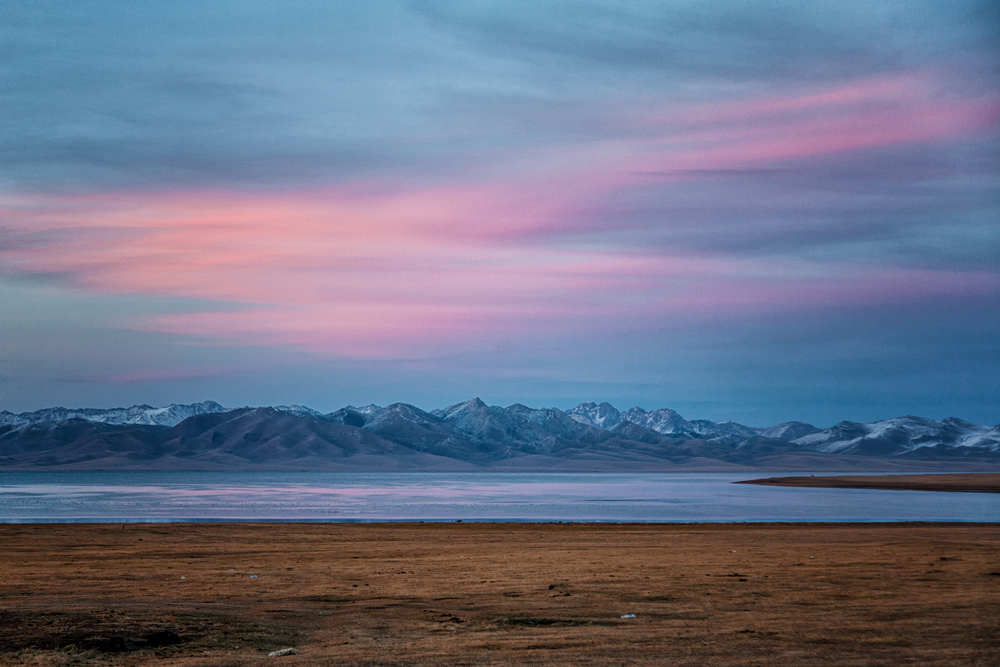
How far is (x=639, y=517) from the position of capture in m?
59.8

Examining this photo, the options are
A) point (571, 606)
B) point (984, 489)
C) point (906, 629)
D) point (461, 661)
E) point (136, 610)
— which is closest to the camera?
point (461, 661)

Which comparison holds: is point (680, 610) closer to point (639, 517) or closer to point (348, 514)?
point (639, 517)

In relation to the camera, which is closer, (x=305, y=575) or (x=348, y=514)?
(x=305, y=575)

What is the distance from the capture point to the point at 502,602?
64.7 ft

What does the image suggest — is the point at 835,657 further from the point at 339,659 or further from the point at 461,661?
the point at 339,659

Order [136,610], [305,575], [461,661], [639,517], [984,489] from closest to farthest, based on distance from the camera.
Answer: [461,661], [136,610], [305,575], [639,517], [984,489]

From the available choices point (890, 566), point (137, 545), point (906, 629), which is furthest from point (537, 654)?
point (137, 545)

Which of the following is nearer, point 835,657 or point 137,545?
point 835,657

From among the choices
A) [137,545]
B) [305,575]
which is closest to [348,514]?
[137,545]

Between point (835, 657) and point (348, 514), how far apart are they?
52566 mm

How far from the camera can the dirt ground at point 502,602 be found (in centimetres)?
1438

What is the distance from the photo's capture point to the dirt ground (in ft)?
47.2

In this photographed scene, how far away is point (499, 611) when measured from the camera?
61.0ft

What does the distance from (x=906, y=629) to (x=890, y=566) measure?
35.6ft
